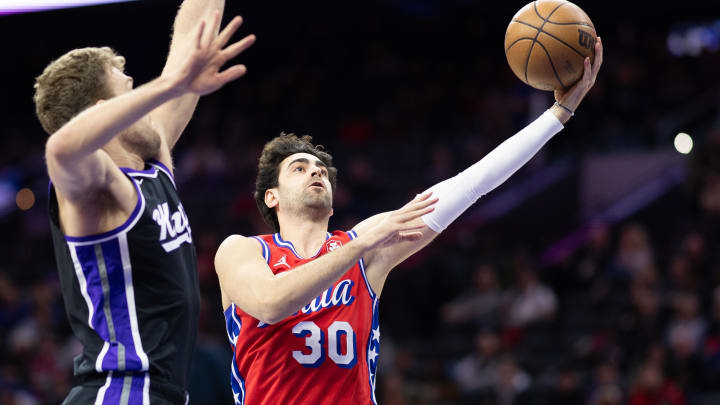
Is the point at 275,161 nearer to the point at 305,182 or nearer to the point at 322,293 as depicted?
the point at 305,182

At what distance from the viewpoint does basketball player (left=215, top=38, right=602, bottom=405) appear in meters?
4.30

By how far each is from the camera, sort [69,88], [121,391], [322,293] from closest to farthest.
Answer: [121,391]
[69,88]
[322,293]

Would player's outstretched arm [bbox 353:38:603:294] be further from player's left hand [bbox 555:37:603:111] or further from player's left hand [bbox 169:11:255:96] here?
player's left hand [bbox 169:11:255:96]

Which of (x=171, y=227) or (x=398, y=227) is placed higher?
(x=171, y=227)

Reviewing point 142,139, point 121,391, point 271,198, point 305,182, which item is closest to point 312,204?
point 305,182

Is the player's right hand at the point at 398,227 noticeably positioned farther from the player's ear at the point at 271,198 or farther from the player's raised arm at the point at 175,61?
the player's ear at the point at 271,198

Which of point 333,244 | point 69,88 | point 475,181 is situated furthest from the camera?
point 333,244

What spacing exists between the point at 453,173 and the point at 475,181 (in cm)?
1044

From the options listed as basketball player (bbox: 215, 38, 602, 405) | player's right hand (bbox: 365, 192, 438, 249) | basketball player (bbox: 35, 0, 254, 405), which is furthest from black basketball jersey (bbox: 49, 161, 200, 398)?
player's right hand (bbox: 365, 192, 438, 249)

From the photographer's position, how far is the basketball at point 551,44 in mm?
4738

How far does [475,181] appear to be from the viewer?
4.50 metres

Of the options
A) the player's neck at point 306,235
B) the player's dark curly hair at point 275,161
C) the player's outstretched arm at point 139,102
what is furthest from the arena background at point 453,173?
the player's outstretched arm at point 139,102

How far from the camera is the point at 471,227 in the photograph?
583 inches

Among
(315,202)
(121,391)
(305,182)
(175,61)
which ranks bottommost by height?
(121,391)
